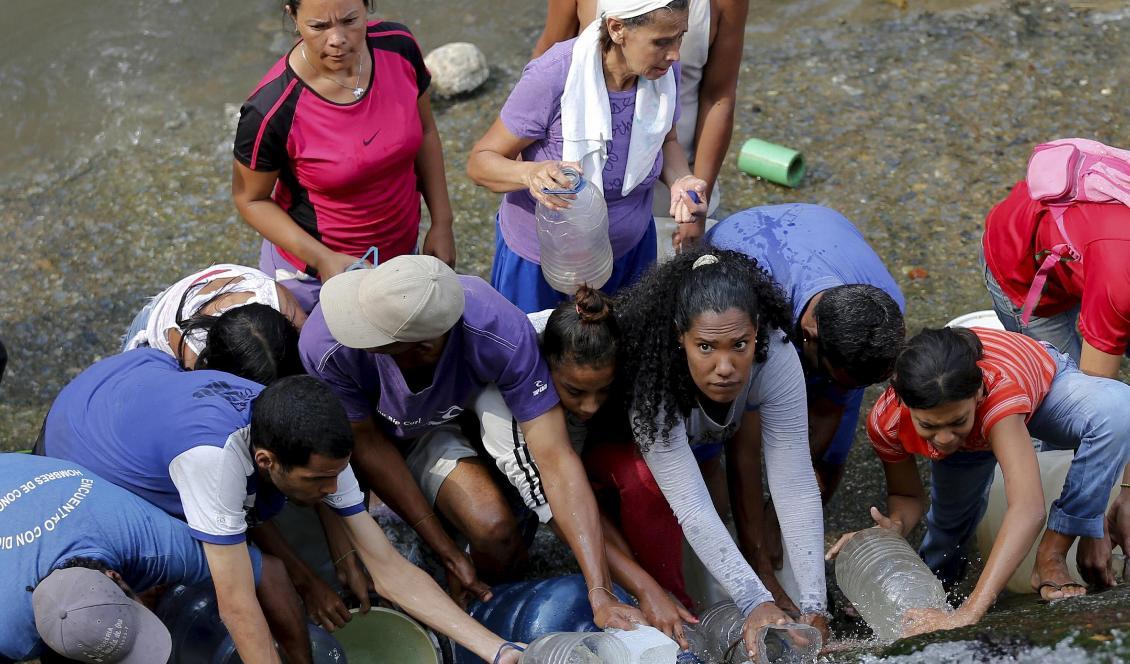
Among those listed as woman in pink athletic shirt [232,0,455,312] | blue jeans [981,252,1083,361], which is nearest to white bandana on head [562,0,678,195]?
woman in pink athletic shirt [232,0,455,312]

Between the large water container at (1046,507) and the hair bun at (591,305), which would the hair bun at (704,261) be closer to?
Answer: the hair bun at (591,305)

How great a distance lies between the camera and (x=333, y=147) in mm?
3387

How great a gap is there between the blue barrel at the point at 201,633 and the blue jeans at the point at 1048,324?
8.05ft

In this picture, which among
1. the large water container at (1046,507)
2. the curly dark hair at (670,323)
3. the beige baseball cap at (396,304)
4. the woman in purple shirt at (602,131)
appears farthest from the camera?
the large water container at (1046,507)

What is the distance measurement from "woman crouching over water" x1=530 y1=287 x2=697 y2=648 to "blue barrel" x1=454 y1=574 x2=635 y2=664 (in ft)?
0.42

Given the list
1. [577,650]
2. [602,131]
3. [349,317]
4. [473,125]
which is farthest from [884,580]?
[473,125]

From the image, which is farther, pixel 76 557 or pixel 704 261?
pixel 704 261

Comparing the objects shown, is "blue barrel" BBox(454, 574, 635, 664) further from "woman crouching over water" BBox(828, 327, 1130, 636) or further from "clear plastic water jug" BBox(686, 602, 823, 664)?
"woman crouching over water" BBox(828, 327, 1130, 636)

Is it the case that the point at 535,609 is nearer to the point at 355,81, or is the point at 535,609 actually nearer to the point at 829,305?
the point at 829,305

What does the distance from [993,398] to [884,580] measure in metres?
0.66

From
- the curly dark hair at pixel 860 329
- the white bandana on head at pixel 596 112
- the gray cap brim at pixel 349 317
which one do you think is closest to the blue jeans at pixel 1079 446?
the curly dark hair at pixel 860 329

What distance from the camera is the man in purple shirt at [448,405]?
9.11 feet

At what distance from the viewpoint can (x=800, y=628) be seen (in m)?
2.84

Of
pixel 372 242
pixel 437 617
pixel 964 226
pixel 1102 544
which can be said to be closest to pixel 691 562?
pixel 437 617
